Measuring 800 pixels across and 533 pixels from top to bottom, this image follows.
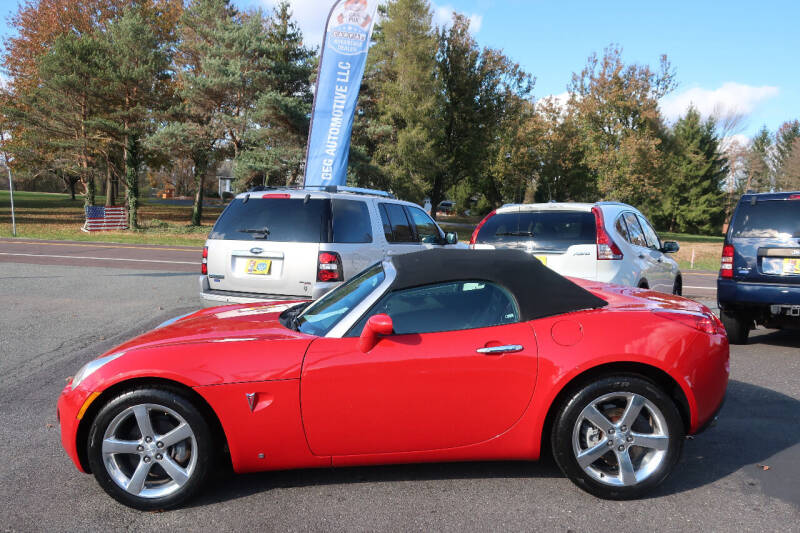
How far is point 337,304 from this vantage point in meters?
3.74

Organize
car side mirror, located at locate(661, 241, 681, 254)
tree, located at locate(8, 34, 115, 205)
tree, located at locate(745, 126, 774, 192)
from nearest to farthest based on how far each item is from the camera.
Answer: car side mirror, located at locate(661, 241, 681, 254)
tree, located at locate(8, 34, 115, 205)
tree, located at locate(745, 126, 774, 192)

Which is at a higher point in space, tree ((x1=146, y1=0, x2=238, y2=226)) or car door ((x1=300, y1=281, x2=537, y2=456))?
tree ((x1=146, y1=0, x2=238, y2=226))

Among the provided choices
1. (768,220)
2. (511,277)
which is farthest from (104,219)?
(511,277)

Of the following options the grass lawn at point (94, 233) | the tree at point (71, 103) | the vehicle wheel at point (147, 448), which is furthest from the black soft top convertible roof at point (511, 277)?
the tree at point (71, 103)

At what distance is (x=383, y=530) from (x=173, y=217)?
37576 millimetres

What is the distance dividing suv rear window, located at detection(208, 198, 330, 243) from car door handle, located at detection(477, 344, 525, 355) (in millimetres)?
3576

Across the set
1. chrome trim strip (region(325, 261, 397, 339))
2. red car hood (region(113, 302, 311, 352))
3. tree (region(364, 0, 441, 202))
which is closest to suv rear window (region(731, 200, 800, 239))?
chrome trim strip (region(325, 261, 397, 339))

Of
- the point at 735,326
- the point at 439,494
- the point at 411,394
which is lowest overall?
the point at 439,494

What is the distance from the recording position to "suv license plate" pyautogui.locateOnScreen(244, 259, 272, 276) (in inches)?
256

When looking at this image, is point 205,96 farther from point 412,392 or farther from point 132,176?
point 412,392

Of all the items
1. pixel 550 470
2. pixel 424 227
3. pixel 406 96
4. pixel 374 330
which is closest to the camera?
pixel 374 330

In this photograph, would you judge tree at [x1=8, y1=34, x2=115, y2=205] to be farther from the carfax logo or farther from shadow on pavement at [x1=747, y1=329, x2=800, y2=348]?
shadow on pavement at [x1=747, y1=329, x2=800, y2=348]

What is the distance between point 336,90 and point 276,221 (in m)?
11.1

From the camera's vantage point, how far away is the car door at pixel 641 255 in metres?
7.19
